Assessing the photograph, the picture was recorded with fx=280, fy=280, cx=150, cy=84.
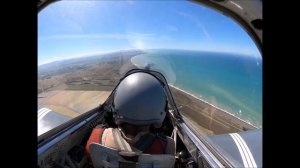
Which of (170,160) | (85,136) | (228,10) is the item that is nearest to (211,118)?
(85,136)

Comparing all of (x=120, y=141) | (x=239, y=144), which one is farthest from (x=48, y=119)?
(x=239, y=144)

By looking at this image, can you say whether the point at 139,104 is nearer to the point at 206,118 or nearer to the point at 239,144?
the point at 239,144

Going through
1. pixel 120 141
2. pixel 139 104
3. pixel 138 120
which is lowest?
pixel 120 141

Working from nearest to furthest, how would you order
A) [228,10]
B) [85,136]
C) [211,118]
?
[228,10] < [85,136] < [211,118]

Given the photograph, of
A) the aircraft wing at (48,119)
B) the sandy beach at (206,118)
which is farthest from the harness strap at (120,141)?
the sandy beach at (206,118)

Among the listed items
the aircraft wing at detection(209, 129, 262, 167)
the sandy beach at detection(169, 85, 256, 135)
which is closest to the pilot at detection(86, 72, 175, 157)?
the aircraft wing at detection(209, 129, 262, 167)

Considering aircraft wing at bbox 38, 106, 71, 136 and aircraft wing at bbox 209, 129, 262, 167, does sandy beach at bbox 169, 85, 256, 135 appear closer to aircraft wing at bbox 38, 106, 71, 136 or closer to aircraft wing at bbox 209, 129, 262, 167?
aircraft wing at bbox 209, 129, 262, 167
